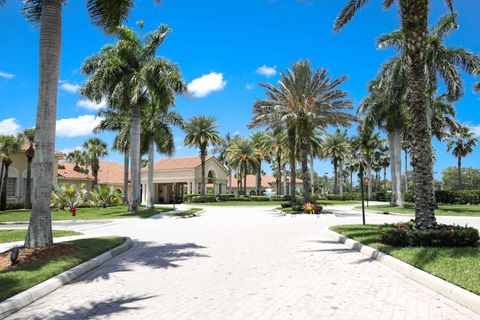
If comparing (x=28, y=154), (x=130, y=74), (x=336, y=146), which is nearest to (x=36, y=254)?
(x=130, y=74)

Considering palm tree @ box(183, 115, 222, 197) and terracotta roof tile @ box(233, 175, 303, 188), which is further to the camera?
terracotta roof tile @ box(233, 175, 303, 188)

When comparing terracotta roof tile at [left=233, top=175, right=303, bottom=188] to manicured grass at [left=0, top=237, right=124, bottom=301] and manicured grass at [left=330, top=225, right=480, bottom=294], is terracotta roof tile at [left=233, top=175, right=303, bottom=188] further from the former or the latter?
manicured grass at [left=330, top=225, right=480, bottom=294]

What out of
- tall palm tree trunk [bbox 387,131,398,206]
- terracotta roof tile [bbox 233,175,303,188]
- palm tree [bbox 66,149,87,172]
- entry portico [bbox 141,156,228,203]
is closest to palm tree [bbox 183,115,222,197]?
entry portico [bbox 141,156,228,203]

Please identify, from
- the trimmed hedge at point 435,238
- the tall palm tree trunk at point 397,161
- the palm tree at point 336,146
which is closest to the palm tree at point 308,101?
the tall palm tree trunk at point 397,161

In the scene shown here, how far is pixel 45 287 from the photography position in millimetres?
6145

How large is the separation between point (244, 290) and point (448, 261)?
434cm

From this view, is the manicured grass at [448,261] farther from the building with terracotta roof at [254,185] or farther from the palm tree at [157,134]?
the building with terracotta roof at [254,185]

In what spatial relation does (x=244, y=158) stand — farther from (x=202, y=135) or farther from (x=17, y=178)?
(x=17, y=178)

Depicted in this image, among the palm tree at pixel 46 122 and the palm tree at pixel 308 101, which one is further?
the palm tree at pixel 308 101

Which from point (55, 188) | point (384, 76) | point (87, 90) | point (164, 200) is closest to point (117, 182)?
point (164, 200)

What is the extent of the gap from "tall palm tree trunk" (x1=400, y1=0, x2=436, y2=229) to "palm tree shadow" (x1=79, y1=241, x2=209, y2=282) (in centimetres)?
612

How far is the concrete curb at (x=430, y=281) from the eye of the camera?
5.20 m

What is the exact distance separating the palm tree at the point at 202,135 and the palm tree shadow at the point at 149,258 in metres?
37.8

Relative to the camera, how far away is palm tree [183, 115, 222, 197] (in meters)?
49.6
